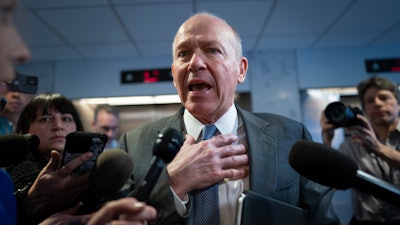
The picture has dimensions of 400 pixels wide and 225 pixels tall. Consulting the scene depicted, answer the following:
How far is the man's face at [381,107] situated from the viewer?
175 centimetres

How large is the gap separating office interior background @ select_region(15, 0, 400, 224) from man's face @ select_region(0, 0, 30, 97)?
2.57 meters

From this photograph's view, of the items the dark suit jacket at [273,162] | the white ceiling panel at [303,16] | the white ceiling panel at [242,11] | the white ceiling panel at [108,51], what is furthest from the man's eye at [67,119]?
the white ceiling panel at [108,51]

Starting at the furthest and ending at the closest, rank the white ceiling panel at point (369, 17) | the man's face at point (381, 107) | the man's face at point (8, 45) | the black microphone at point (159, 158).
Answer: the white ceiling panel at point (369, 17) < the man's face at point (381, 107) < the black microphone at point (159, 158) < the man's face at point (8, 45)

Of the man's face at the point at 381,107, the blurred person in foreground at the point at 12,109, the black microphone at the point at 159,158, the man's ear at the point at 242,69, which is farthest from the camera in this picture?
the man's face at the point at 381,107

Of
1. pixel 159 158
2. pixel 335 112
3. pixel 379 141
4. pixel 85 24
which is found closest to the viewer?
pixel 159 158

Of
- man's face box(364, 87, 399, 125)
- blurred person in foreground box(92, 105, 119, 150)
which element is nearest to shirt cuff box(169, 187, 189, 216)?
man's face box(364, 87, 399, 125)

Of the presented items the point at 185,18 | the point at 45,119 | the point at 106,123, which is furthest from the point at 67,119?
the point at 185,18

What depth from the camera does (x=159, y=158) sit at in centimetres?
45

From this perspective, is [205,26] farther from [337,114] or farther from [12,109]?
[12,109]

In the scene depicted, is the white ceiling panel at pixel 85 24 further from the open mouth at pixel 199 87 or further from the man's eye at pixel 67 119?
the open mouth at pixel 199 87

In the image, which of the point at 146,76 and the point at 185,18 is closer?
the point at 185,18

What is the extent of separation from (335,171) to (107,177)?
366mm

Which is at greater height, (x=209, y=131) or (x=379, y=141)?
(x=209, y=131)

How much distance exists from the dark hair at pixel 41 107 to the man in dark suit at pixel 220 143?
1.24ft
